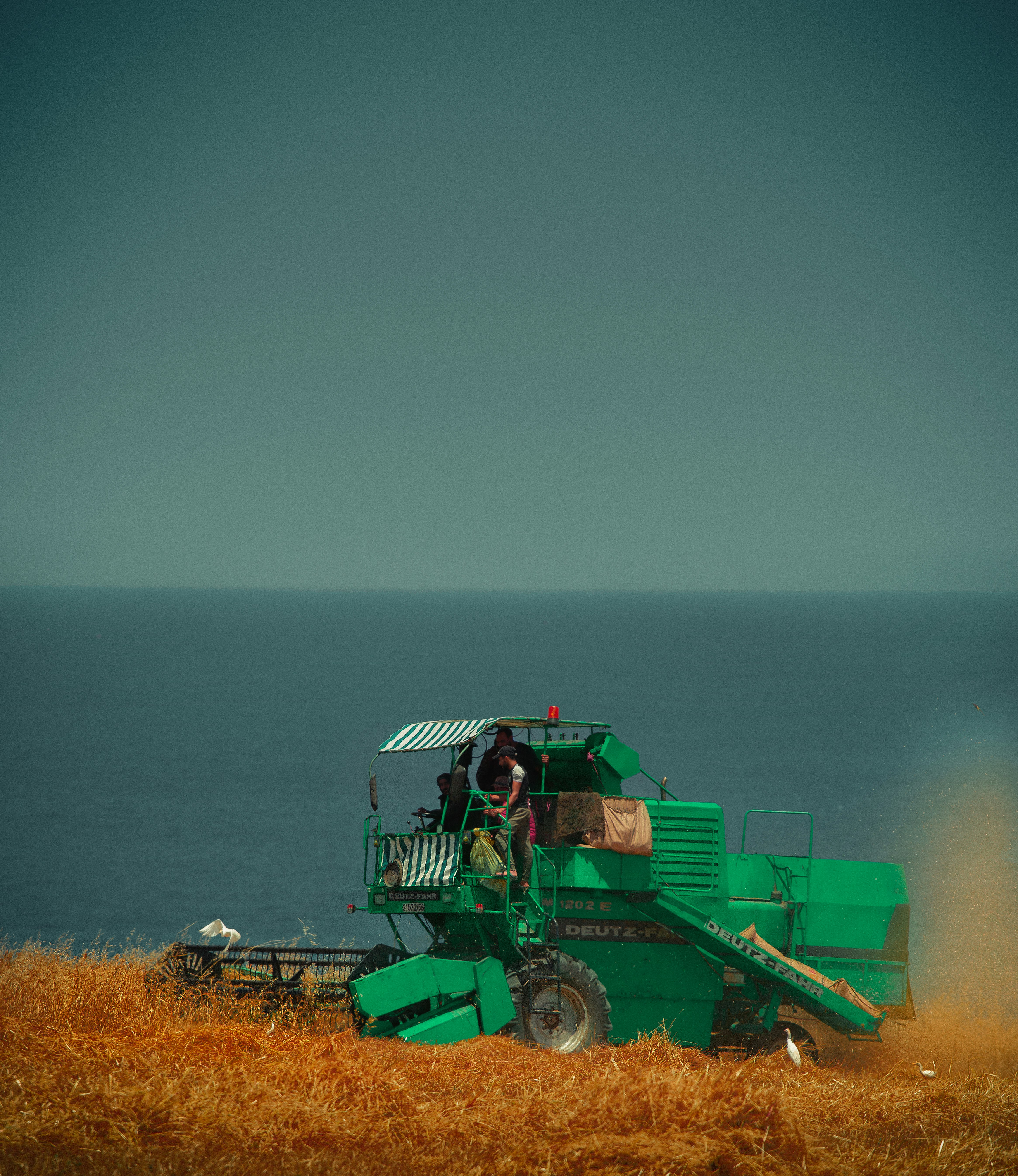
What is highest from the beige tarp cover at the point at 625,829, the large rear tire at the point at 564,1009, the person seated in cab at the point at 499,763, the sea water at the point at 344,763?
the person seated in cab at the point at 499,763

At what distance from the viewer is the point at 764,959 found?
51.9 feet

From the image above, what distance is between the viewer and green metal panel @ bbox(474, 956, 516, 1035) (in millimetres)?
14648

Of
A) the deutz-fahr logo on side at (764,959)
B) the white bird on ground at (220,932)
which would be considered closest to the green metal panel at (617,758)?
the deutz-fahr logo on side at (764,959)

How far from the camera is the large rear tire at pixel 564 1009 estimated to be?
1521 centimetres

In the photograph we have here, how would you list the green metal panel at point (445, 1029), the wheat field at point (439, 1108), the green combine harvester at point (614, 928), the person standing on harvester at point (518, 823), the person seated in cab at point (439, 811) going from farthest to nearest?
the person seated in cab at point (439, 811), the person standing on harvester at point (518, 823), the green combine harvester at point (614, 928), the green metal panel at point (445, 1029), the wheat field at point (439, 1108)

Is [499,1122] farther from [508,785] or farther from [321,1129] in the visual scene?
[508,785]

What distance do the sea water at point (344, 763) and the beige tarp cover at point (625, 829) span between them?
13068 millimetres

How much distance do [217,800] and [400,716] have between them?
31.5 metres

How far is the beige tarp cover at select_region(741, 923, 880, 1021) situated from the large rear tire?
2280 mm

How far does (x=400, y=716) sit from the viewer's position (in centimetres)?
10769

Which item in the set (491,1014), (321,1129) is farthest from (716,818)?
(321,1129)

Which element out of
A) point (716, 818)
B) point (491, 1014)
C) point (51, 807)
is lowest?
point (51, 807)

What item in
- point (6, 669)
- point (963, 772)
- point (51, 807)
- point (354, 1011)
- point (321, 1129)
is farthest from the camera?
point (6, 669)

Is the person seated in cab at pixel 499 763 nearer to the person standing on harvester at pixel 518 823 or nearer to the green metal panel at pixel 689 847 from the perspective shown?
the person standing on harvester at pixel 518 823
